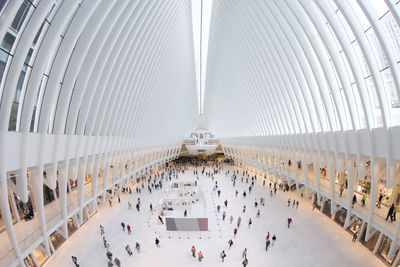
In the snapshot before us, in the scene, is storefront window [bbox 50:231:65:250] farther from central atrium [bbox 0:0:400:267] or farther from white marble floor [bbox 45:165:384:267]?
white marble floor [bbox 45:165:384:267]

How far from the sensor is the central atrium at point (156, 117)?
5.52m

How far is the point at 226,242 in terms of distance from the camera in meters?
10.8

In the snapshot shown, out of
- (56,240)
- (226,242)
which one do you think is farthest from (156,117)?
(226,242)

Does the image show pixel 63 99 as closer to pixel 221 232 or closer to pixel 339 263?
pixel 221 232

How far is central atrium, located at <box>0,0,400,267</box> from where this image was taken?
5.52 meters

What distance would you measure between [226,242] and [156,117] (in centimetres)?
1377

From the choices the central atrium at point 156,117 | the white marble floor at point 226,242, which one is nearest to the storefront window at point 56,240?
the central atrium at point 156,117

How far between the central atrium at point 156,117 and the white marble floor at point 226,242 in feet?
0.28

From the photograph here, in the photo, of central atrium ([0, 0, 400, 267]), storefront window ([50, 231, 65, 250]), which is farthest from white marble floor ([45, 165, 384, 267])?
storefront window ([50, 231, 65, 250])

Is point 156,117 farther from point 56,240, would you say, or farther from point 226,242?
point 226,242

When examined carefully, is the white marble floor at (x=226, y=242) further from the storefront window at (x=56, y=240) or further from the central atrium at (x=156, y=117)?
the storefront window at (x=56, y=240)

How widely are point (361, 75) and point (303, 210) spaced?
11.2 metres

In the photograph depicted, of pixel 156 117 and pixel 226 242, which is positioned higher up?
pixel 156 117

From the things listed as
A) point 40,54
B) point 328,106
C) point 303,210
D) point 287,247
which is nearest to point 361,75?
point 328,106
